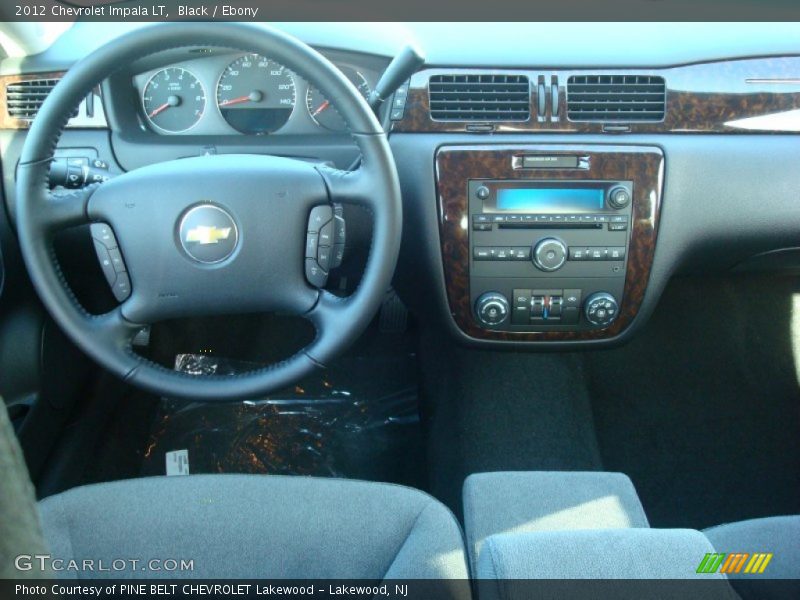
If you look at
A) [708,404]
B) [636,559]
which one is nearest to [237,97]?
[636,559]

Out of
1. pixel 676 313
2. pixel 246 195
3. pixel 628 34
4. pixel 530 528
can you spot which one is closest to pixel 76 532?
pixel 246 195

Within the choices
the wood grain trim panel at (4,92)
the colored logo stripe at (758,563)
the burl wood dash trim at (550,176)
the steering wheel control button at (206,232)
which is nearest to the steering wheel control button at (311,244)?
the steering wheel control button at (206,232)

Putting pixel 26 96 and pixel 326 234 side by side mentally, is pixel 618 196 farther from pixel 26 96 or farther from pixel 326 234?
pixel 26 96

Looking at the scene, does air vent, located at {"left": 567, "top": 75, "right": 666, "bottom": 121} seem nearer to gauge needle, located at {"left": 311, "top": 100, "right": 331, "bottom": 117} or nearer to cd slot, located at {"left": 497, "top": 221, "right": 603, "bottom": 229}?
cd slot, located at {"left": 497, "top": 221, "right": 603, "bottom": 229}

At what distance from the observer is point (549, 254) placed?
179 cm

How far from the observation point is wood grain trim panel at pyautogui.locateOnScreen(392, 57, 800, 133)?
1.76 m

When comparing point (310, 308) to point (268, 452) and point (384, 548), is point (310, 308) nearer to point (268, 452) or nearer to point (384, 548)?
point (384, 548)

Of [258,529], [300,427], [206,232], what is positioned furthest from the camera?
[300,427]

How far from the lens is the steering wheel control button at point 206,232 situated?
1426mm

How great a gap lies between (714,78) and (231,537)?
1.35 metres

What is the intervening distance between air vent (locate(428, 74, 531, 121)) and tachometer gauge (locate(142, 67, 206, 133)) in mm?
513

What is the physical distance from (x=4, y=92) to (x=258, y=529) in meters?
1.19

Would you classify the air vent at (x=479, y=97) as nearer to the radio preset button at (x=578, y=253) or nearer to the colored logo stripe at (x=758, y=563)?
the radio preset button at (x=578, y=253)

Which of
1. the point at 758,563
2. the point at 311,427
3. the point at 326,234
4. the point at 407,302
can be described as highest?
the point at 326,234
